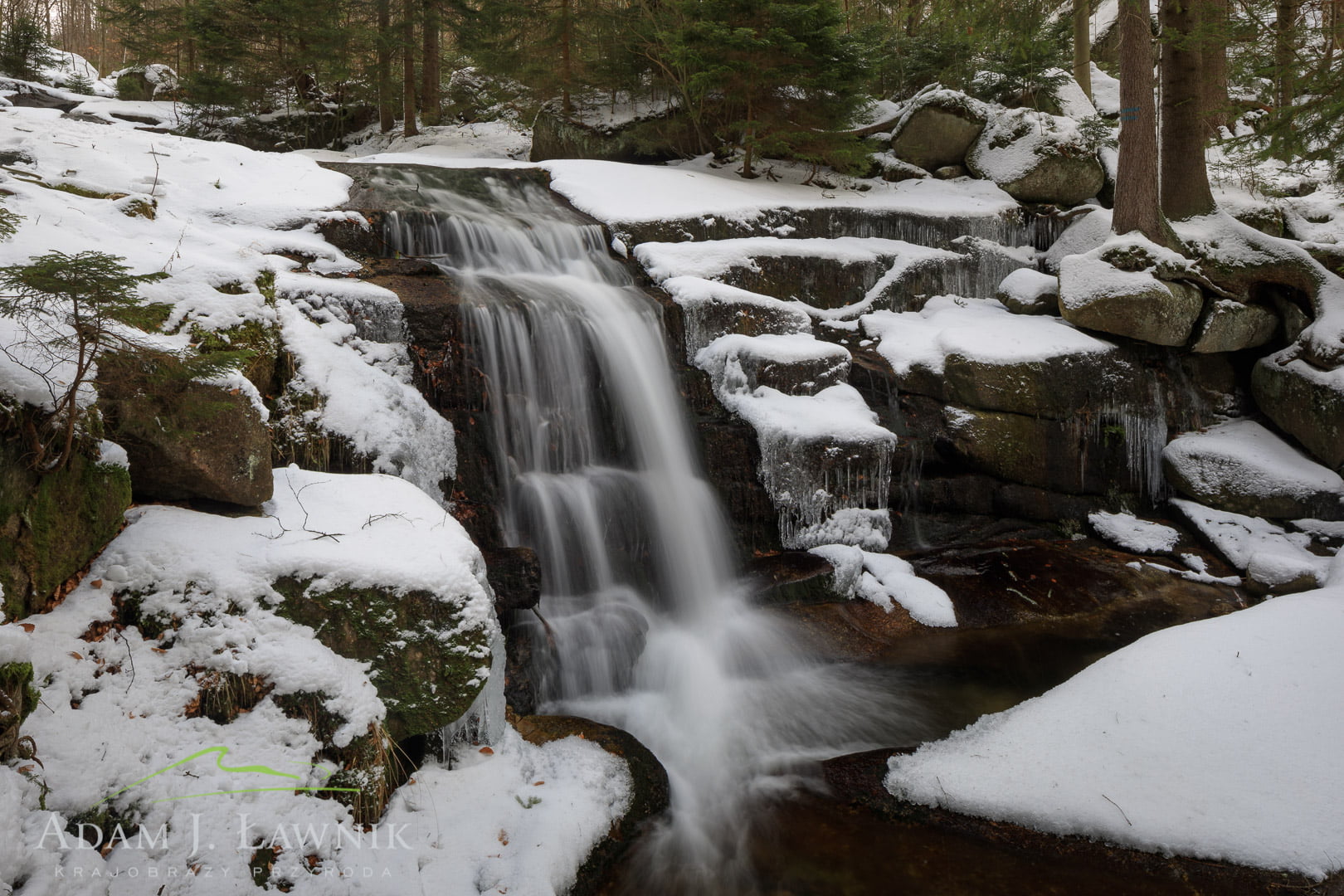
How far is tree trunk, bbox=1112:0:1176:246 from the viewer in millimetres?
8648

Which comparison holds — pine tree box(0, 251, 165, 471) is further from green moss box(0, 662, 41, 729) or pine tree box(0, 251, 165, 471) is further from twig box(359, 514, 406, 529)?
twig box(359, 514, 406, 529)

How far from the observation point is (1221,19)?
8500 millimetres

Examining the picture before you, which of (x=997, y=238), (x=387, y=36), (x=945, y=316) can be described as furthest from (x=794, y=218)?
(x=387, y=36)

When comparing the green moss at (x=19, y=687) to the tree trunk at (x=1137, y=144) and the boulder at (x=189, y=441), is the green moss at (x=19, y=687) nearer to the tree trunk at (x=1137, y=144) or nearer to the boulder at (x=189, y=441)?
the boulder at (x=189, y=441)

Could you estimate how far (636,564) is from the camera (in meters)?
6.15

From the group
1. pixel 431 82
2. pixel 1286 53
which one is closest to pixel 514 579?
pixel 1286 53

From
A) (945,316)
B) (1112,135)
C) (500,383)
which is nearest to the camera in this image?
(500,383)

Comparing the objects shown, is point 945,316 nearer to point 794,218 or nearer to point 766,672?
point 794,218

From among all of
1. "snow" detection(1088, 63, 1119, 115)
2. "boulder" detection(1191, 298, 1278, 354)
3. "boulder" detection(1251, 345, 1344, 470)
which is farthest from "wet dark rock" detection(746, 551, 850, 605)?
"snow" detection(1088, 63, 1119, 115)

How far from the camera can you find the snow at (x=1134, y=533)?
24.3ft

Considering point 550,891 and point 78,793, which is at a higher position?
point 78,793

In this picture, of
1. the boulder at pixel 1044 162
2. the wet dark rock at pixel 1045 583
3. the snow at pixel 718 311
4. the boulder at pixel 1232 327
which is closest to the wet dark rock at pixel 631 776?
the wet dark rock at pixel 1045 583

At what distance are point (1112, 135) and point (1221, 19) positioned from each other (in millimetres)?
3721

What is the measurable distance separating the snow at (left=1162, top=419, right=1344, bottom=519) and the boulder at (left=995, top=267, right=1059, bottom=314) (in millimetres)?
2243
